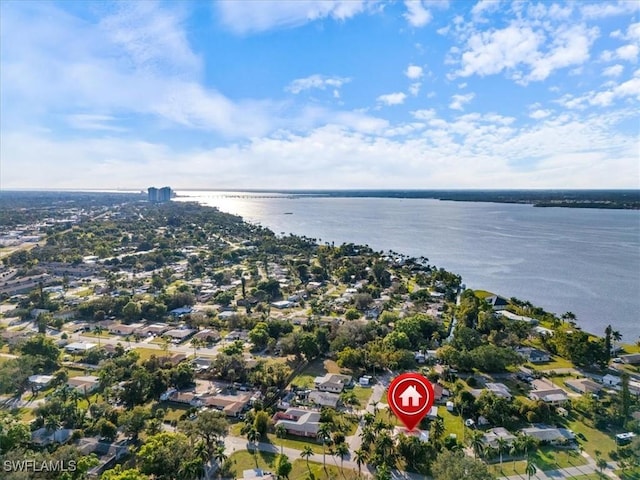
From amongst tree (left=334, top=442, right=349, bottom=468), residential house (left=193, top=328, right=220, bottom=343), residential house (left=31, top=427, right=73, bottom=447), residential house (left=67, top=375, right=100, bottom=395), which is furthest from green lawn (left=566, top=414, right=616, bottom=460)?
residential house (left=67, top=375, right=100, bottom=395)

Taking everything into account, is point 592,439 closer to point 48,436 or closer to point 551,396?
point 551,396

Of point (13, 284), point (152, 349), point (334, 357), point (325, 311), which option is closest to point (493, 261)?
point (325, 311)

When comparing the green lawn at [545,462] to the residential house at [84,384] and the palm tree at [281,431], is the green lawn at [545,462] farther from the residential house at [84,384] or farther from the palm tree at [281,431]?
the residential house at [84,384]

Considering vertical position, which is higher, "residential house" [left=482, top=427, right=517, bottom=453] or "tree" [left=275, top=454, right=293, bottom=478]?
"tree" [left=275, top=454, right=293, bottom=478]

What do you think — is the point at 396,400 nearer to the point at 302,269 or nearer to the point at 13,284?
the point at 302,269

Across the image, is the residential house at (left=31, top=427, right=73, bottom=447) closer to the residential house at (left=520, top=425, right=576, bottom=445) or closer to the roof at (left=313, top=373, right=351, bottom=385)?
the roof at (left=313, top=373, right=351, bottom=385)

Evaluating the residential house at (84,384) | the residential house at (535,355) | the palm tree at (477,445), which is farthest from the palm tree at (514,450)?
the residential house at (84,384)

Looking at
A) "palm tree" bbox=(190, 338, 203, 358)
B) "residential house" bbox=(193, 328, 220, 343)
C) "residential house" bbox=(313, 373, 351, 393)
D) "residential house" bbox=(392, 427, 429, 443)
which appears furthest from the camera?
"residential house" bbox=(193, 328, 220, 343)
